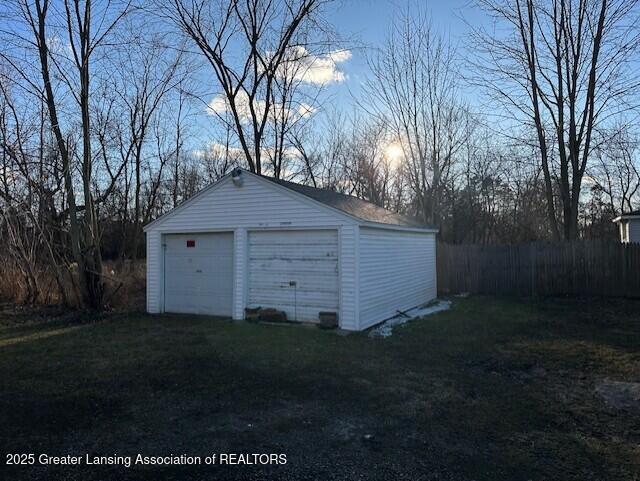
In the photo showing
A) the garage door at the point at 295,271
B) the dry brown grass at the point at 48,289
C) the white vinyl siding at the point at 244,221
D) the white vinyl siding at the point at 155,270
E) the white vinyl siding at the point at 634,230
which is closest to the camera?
the white vinyl siding at the point at 244,221

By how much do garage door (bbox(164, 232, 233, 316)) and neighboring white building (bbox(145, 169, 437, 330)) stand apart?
0.9 inches

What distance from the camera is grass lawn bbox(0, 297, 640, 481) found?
11.0ft

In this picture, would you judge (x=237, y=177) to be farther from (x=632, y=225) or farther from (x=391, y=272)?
(x=632, y=225)

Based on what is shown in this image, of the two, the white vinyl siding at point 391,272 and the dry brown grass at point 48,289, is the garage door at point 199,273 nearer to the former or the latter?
the dry brown grass at point 48,289

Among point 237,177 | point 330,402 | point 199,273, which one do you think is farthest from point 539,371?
point 199,273

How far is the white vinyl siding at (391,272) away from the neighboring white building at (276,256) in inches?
1.0

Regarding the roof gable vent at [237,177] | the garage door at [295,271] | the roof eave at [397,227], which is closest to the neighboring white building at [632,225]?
the roof eave at [397,227]

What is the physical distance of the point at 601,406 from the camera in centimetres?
455

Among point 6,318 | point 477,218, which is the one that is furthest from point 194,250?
point 477,218

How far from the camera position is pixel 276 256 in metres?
9.49

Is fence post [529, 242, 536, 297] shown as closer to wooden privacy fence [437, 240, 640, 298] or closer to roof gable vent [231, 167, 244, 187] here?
wooden privacy fence [437, 240, 640, 298]

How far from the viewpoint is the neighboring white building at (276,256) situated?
28.6 feet

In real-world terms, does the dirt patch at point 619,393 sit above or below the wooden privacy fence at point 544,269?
below

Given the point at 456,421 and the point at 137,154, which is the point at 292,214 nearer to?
the point at 456,421
